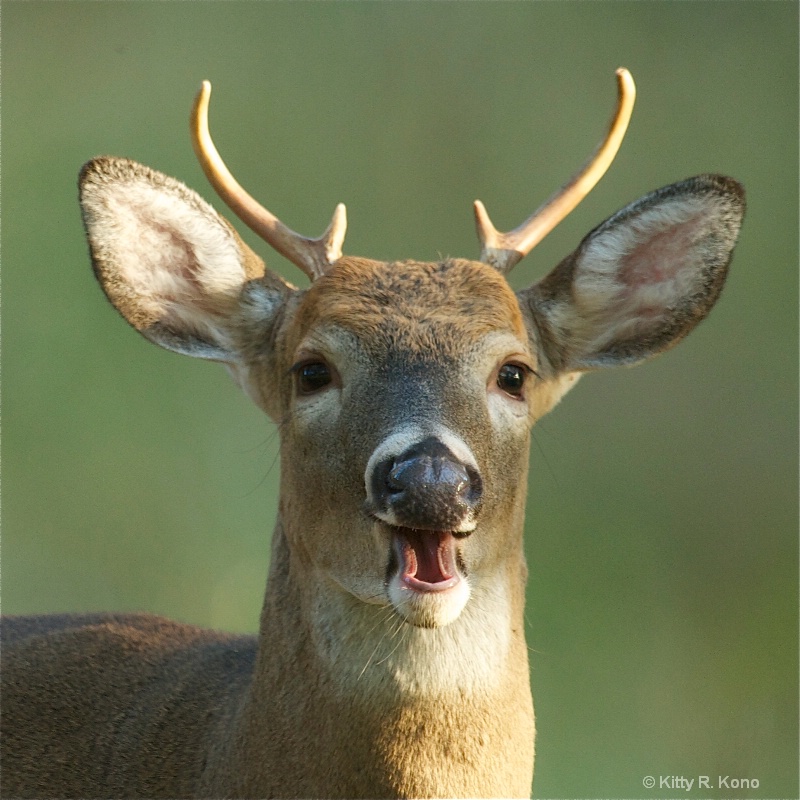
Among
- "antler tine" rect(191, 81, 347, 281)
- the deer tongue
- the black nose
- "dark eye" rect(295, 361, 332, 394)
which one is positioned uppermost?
"antler tine" rect(191, 81, 347, 281)

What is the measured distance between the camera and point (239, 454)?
1504cm

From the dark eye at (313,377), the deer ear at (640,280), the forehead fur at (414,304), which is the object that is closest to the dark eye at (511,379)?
the forehead fur at (414,304)

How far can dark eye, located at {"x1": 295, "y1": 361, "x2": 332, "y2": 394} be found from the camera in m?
5.54

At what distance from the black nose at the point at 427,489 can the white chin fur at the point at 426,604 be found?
0.21 m

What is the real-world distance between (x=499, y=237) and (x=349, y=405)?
124 centimetres

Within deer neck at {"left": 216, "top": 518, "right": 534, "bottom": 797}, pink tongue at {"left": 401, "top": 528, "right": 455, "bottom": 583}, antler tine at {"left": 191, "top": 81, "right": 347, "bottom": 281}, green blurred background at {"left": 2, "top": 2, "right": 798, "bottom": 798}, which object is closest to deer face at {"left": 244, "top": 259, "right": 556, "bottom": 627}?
pink tongue at {"left": 401, "top": 528, "right": 455, "bottom": 583}

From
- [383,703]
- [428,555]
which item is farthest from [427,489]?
[383,703]

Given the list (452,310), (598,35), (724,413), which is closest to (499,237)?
(452,310)

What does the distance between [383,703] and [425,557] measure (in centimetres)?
54

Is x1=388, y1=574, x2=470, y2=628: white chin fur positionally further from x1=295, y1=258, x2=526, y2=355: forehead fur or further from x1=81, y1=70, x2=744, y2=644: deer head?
x1=295, y1=258, x2=526, y2=355: forehead fur

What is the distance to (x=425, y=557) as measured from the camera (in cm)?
496

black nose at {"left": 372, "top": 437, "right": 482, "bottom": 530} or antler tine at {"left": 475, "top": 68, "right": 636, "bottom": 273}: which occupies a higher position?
antler tine at {"left": 475, "top": 68, "right": 636, "bottom": 273}

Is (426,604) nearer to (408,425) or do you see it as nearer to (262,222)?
(408,425)

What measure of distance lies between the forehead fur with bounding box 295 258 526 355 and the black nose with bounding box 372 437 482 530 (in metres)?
0.63
